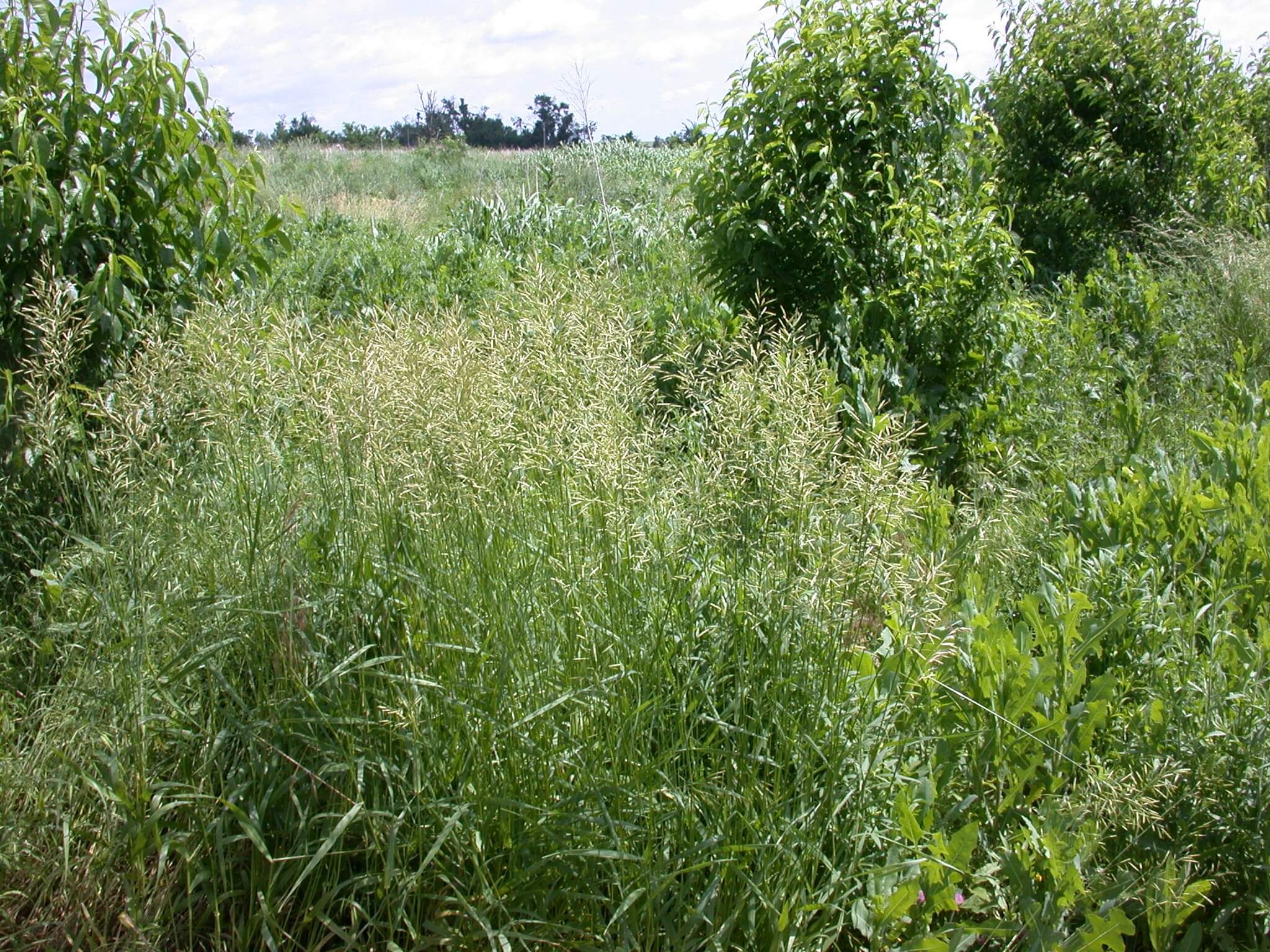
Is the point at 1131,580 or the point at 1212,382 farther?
the point at 1212,382

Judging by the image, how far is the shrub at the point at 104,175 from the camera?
3.34 meters

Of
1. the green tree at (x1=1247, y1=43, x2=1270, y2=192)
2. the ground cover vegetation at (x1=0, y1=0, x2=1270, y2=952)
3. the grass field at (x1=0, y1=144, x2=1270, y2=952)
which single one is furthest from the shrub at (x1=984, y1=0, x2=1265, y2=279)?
the grass field at (x1=0, y1=144, x2=1270, y2=952)

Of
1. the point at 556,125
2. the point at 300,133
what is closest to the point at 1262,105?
the point at 556,125

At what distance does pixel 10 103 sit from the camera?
326cm

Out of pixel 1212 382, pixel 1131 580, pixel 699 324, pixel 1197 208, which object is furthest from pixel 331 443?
pixel 1197 208

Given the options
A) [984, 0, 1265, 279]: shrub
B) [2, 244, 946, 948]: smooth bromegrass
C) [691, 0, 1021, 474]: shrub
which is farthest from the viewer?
[984, 0, 1265, 279]: shrub

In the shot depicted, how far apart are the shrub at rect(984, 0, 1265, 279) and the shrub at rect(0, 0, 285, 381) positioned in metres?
6.67

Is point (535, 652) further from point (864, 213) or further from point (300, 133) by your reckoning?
point (300, 133)

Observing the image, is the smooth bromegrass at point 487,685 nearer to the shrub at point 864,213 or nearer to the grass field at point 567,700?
the grass field at point 567,700

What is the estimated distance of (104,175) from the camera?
3.41 meters

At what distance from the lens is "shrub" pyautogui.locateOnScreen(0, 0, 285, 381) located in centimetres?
334

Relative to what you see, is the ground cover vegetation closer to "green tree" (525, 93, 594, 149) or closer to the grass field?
the grass field

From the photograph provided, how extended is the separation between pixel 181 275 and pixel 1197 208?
7994 millimetres

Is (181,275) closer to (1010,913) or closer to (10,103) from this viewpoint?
(10,103)
